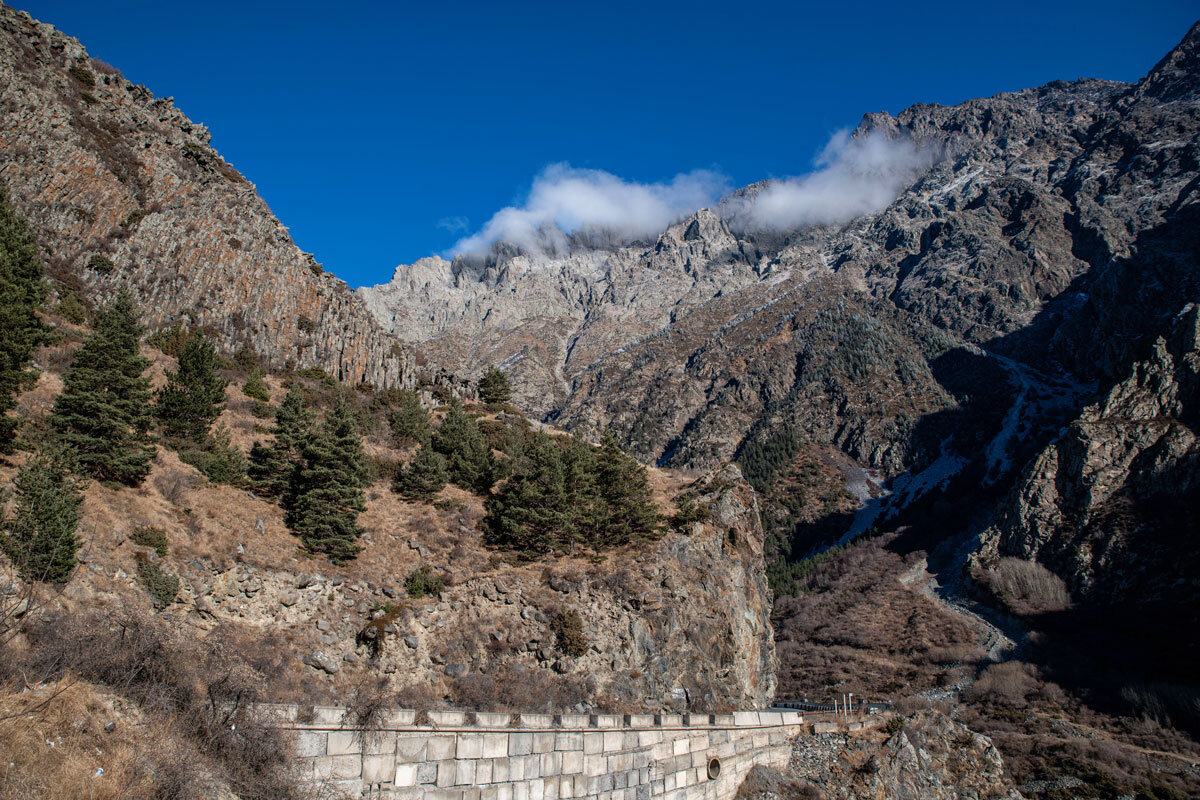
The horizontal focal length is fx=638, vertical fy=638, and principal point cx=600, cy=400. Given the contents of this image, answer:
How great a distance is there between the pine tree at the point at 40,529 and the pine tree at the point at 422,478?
17.6m

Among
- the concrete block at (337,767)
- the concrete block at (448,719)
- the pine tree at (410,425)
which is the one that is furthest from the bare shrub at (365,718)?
the pine tree at (410,425)

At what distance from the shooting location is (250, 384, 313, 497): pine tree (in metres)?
27.4

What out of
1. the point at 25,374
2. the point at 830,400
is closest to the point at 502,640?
the point at 25,374

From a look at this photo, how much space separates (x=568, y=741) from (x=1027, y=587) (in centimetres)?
10396

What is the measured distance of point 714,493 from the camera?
124ft

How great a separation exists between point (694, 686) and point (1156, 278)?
21223cm

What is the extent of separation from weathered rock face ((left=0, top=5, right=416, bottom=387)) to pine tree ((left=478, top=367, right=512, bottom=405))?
10.5 meters

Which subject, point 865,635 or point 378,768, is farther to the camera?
point 865,635

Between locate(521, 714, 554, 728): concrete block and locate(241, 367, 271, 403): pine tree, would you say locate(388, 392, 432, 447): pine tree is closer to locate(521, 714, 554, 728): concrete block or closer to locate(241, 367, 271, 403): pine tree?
locate(241, 367, 271, 403): pine tree

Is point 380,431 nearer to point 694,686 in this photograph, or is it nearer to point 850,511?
point 694,686

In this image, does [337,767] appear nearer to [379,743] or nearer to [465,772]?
[379,743]

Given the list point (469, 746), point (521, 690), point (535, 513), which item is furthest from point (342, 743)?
point (535, 513)

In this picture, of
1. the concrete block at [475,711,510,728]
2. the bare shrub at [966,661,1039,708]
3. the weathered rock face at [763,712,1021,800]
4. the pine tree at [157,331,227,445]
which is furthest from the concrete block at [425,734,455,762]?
the bare shrub at [966,661,1039,708]

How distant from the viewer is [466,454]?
1475 inches
